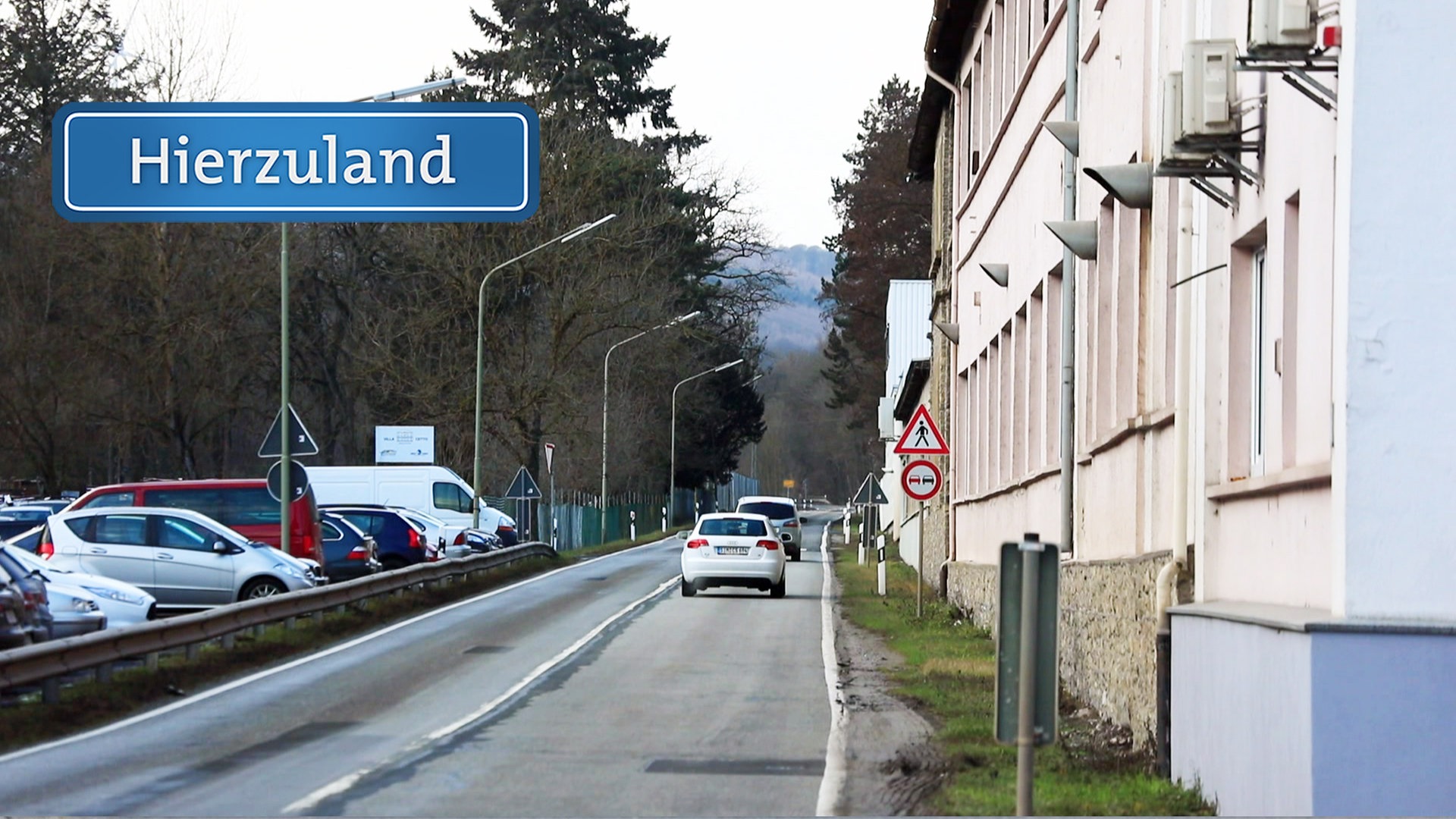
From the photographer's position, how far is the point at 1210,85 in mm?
10023

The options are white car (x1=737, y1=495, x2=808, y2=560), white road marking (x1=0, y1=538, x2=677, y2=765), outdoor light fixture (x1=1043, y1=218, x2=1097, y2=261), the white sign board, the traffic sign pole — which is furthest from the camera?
the white sign board

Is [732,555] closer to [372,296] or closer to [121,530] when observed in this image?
[121,530]

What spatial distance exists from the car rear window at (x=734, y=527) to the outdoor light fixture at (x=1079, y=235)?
15606 millimetres

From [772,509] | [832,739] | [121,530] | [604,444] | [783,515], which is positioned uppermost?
[604,444]

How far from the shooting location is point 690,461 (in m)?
89.1

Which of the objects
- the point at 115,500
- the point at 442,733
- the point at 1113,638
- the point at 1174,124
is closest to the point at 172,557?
the point at 115,500

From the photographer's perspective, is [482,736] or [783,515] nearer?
[482,736]

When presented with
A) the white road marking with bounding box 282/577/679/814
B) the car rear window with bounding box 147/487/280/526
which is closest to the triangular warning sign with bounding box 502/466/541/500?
the car rear window with bounding box 147/487/280/526

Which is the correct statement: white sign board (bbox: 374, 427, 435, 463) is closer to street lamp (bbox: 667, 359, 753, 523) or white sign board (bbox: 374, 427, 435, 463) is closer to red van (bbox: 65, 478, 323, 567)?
street lamp (bbox: 667, 359, 753, 523)

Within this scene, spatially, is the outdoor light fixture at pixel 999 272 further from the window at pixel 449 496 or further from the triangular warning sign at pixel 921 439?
the window at pixel 449 496

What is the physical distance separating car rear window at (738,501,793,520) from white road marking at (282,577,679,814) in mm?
25158

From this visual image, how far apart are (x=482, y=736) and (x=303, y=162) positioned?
14.9ft

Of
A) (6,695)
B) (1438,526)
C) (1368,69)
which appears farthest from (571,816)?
(6,695)

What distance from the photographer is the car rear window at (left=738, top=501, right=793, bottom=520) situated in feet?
166
